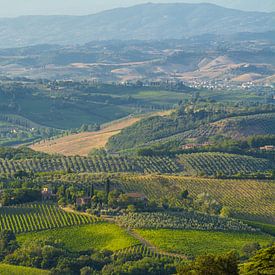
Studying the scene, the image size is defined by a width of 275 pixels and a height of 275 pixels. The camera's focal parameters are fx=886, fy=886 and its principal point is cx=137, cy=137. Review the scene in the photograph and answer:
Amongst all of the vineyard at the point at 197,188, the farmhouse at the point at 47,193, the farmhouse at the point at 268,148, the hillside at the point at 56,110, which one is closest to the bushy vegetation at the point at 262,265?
the vineyard at the point at 197,188

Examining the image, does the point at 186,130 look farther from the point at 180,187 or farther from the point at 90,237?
the point at 90,237

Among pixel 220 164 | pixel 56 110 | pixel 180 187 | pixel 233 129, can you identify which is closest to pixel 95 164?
pixel 220 164

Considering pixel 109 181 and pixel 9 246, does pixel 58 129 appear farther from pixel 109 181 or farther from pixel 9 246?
pixel 9 246

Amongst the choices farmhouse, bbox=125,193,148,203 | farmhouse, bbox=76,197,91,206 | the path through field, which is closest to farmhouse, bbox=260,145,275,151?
farmhouse, bbox=125,193,148,203

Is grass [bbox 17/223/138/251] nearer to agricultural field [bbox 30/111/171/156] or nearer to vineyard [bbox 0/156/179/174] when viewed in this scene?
vineyard [bbox 0/156/179/174]

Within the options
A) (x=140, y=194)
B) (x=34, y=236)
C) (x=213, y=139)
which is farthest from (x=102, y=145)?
(x=34, y=236)

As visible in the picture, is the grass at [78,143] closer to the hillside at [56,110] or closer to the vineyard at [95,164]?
the hillside at [56,110]
